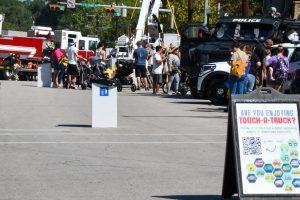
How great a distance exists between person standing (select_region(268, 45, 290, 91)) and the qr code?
15.9 meters

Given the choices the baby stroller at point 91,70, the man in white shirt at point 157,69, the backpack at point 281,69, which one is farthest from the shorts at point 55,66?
the backpack at point 281,69

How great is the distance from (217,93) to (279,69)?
3.44 metres

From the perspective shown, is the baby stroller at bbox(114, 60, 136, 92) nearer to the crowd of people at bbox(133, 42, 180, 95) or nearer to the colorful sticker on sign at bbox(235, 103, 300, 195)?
the crowd of people at bbox(133, 42, 180, 95)

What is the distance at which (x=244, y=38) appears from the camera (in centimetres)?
3197

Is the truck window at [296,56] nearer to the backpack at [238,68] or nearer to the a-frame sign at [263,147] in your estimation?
the backpack at [238,68]

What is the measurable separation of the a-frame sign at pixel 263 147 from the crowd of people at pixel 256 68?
12.5 meters

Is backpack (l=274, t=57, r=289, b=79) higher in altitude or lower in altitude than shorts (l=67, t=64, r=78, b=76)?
higher

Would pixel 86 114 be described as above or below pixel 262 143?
below

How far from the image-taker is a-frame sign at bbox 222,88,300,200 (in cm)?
1058

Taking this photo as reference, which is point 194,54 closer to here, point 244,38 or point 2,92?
point 244,38

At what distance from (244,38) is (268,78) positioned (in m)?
5.12

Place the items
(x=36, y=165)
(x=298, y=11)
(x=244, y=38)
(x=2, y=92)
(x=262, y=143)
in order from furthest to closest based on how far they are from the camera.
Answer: (x=298, y=11) < (x=2, y=92) < (x=244, y=38) < (x=36, y=165) < (x=262, y=143)

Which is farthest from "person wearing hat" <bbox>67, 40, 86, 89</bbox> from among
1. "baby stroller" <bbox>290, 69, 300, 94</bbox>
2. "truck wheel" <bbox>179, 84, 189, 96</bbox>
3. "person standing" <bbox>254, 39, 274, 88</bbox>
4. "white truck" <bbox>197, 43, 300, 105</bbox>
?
"baby stroller" <bbox>290, 69, 300, 94</bbox>

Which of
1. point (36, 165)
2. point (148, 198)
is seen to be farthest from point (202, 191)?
point (36, 165)
